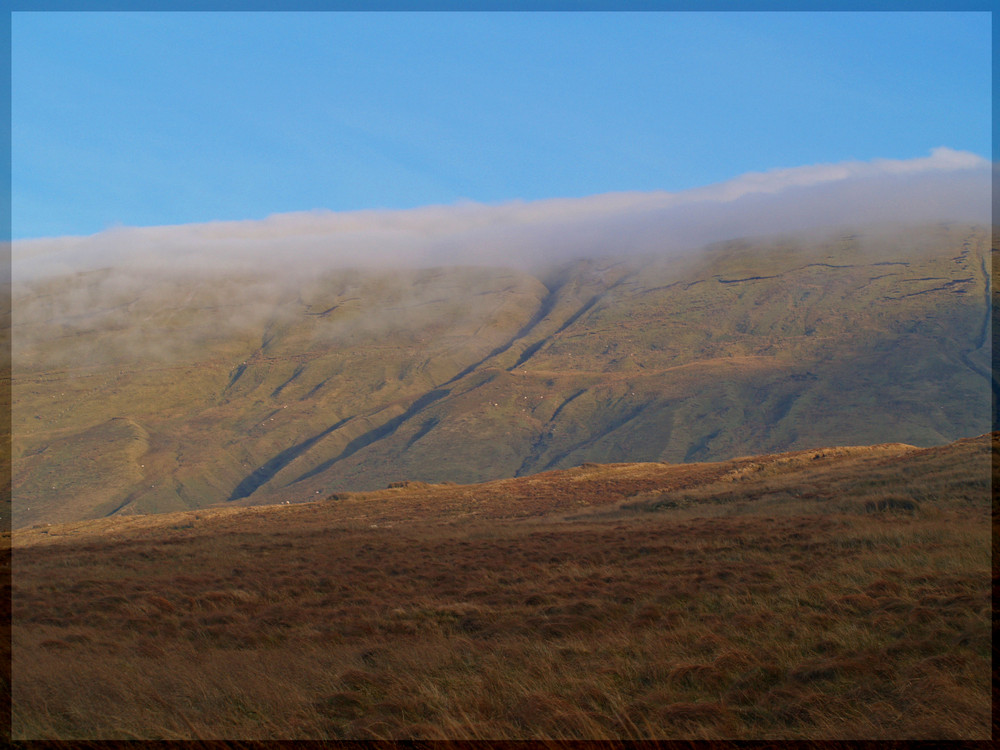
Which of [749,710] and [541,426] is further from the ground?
[749,710]

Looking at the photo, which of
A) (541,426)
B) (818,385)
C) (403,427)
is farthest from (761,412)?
(403,427)

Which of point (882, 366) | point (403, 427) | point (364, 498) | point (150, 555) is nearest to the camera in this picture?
point (150, 555)

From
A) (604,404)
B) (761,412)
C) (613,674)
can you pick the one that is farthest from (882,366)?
(613,674)

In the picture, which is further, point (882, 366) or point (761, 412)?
point (882, 366)

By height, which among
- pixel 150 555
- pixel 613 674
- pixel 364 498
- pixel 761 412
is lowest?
pixel 761 412

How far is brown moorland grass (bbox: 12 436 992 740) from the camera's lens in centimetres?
779

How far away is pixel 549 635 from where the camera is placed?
11727 millimetres

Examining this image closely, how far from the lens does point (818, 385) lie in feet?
538

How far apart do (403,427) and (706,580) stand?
587 feet

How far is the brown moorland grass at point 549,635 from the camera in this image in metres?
7.79

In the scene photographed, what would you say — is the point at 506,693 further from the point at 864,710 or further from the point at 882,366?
the point at 882,366

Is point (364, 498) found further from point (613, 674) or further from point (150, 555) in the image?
point (613, 674)

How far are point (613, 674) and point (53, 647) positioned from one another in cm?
985

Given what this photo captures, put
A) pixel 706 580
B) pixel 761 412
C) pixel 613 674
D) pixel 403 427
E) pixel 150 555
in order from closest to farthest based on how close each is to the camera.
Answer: pixel 613 674 < pixel 706 580 < pixel 150 555 < pixel 761 412 < pixel 403 427
